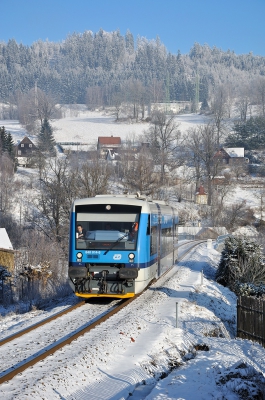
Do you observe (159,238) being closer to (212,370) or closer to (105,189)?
(212,370)

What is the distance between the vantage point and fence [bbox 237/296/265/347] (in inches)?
536

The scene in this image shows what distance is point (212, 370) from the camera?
9539 millimetres

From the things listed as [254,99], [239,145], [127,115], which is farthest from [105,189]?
[254,99]

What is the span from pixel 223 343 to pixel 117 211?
483 cm

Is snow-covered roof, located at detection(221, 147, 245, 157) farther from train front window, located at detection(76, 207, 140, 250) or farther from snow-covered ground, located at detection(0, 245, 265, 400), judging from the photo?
train front window, located at detection(76, 207, 140, 250)

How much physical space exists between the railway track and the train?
0.64 meters

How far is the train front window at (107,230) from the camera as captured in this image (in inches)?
575

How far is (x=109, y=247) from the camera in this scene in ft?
47.8

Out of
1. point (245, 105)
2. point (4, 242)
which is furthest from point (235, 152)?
point (4, 242)

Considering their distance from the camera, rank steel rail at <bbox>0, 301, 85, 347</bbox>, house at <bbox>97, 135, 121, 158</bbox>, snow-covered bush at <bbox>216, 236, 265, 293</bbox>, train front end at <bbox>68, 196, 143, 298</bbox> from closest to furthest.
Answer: steel rail at <bbox>0, 301, 85, 347</bbox> < train front end at <bbox>68, 196, 143, 298</bbox> < snow-covered bush at <bbox>216, 236, 265, 293</bbox> < house at <bbox>97, 135, 121, 158</bbox>

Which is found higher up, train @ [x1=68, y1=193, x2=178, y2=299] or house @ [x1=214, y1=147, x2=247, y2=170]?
house @ [x1=214, y1=147, x2=247, y2=170]

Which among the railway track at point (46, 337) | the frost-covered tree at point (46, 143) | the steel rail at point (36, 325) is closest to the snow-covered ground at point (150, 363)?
the railway track at point (46, 337)

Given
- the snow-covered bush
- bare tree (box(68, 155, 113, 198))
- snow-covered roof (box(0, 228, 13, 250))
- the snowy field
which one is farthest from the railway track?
the snowy field

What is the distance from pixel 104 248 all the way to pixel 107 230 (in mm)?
562
